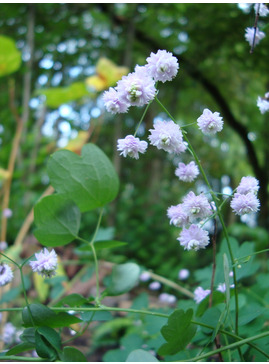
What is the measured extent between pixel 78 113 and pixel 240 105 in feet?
5.41

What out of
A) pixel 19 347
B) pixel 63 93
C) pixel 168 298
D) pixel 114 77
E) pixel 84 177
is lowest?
pixel 168 298

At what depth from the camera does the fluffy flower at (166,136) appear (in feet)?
1.27

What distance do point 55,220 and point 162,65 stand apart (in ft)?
0.74

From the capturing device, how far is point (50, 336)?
0.39 metres

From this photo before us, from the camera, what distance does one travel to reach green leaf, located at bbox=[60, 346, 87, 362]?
0.39 meters

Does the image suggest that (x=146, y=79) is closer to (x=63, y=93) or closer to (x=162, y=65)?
(x=162, y=65)

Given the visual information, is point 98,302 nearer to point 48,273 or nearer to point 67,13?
point 48,273


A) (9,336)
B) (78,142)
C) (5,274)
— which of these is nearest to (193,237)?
(5,274)

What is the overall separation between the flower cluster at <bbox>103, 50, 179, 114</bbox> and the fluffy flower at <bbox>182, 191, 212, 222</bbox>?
0.12 m

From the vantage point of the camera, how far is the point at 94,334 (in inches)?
54.6

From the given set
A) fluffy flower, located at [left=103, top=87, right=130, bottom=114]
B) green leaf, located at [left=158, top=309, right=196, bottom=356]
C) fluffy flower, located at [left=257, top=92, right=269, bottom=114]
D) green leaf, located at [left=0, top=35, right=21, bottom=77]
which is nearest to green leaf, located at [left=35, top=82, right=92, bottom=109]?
green leaf, located at [left=0, top=35, right=21, bottom=77]

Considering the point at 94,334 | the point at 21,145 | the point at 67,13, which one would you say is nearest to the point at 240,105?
the point at 67,13

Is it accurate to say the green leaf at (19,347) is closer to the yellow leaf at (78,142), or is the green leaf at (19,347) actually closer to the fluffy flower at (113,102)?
the fluffy flower at (113,102)

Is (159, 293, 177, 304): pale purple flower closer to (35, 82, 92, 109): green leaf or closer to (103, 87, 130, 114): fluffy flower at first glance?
(103, 87, 130, 114): fluffy flower
